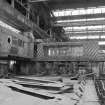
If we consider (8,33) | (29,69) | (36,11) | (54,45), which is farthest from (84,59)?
(36,11)

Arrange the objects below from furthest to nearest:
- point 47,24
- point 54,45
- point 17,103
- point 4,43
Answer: point 47,24, point 54,45, point 4,43, point 17,103

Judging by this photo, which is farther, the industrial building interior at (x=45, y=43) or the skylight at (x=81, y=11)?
the skylight at (x=81, y=11)

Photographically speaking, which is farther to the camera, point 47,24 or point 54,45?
point 47,24

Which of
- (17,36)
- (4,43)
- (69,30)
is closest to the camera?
(4,43)

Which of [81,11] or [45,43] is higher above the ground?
[81,11]

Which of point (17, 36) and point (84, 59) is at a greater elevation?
point (17, 36)

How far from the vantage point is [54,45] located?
1662cm

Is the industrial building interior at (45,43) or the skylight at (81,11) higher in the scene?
the skylight at (81,11)

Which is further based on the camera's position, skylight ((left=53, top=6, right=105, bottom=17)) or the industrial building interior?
skylight ((left=53, top=6, right=105, bottom=17))

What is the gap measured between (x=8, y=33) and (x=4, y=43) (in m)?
0.92

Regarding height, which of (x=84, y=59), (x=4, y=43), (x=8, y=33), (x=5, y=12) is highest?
(x=5, y=12)

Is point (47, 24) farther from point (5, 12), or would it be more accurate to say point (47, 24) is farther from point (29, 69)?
point (5, 12)

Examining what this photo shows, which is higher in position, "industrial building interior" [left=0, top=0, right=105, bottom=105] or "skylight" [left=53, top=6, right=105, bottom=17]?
"skylight" [left=53, top=6, right=105, bottom=17]

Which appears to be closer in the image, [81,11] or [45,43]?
[45,43]
